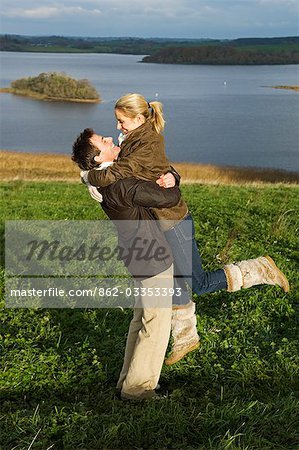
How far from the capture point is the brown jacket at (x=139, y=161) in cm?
446

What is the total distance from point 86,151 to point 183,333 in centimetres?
231

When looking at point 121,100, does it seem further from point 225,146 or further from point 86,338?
point 225,146

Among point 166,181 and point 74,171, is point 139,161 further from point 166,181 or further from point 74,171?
point 74,171

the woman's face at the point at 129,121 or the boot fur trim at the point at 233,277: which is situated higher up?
the woman's face at the point at 129,121

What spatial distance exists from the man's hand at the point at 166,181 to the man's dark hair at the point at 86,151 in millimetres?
606

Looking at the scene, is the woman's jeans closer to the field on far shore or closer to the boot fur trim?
the boot fur trim

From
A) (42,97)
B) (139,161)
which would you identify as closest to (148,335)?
(139,161)

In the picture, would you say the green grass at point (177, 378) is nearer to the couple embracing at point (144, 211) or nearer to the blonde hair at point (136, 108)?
the couple embracing at point (144, 211)

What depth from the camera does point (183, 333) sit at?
18.6 ft

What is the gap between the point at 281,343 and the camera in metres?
6.18

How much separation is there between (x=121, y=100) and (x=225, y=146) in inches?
2185

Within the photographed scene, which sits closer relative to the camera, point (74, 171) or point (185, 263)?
point (185, 263)

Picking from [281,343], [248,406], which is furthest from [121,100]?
[281,343]

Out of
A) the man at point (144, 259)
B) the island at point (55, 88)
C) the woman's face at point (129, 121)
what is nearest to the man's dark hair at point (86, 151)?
the man at point (144, 259)
